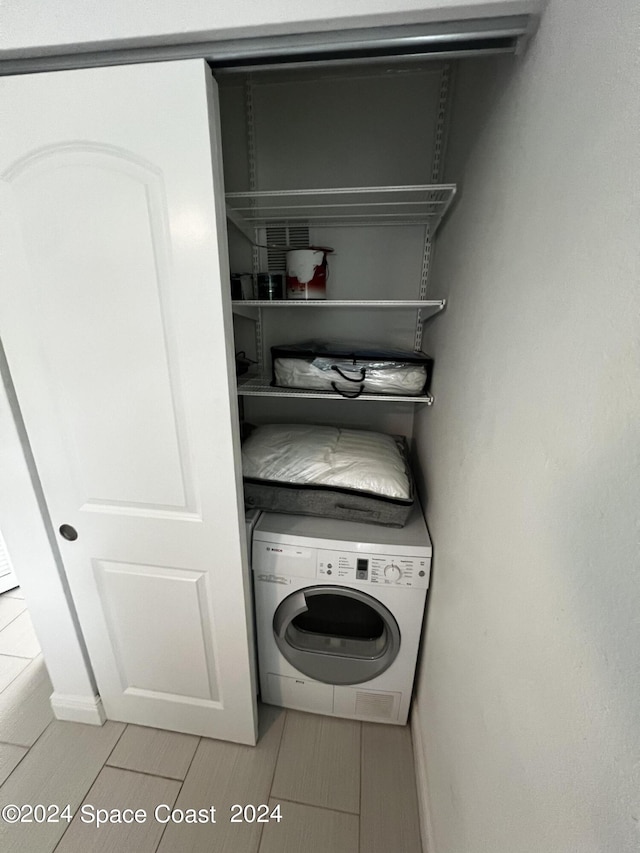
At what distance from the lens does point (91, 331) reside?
89cm

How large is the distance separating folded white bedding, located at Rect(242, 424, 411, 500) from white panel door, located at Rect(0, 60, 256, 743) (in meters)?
0.32

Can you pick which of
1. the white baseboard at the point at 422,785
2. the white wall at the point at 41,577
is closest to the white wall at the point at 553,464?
the white baseboard at the point at 422,785

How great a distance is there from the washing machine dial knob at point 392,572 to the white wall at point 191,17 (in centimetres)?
136

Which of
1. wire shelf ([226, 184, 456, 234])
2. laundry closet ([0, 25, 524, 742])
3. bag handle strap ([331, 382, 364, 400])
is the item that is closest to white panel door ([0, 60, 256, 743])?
laundry closet ([0, 25, 524, 742])

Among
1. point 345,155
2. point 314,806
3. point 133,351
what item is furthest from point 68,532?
point 345,155

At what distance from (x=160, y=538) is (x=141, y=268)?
79 cm

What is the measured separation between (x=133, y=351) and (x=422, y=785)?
1.70 m

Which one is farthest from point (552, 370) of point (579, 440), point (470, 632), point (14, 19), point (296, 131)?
point (296, 131)

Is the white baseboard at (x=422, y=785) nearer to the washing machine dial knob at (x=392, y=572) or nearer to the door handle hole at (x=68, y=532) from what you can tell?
the washing machine dial knob at (x=392, y=572)

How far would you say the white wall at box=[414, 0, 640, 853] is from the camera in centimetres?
35

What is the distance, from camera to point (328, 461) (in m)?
1.31

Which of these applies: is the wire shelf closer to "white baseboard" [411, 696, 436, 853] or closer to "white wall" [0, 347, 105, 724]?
"white wall" [0, 347, 105, 724]

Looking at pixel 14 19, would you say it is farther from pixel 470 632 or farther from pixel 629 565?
pixel 470 632

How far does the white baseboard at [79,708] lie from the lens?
53.6 inches
